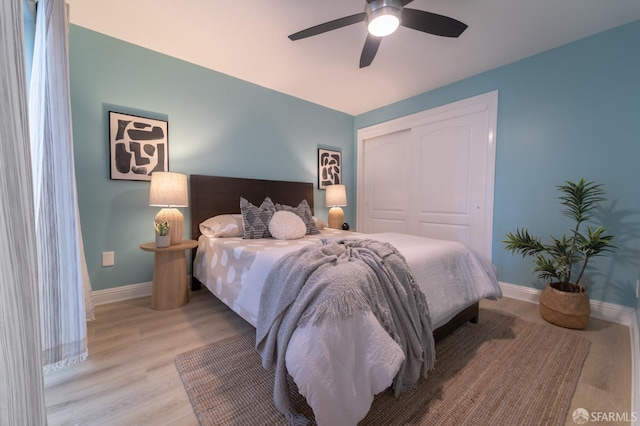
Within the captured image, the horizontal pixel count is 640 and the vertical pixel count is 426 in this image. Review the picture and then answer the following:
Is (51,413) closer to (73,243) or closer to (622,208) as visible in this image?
(73,243)

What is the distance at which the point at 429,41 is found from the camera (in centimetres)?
232

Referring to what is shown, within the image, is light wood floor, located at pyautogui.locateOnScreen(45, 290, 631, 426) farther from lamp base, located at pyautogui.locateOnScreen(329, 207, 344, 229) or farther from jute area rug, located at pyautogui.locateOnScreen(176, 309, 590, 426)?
lamp base, located at pyautogui.locateOnScreen(329, 207, 344, 229)

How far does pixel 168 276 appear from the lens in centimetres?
224

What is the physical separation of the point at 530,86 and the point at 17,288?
3755 millimetres

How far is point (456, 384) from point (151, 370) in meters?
1.77

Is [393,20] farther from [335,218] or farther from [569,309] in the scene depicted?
[569,309]

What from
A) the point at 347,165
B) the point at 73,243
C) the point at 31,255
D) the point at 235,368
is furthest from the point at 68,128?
the point at 347,165

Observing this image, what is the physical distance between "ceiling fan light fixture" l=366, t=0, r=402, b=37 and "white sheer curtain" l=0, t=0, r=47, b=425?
1.79 m

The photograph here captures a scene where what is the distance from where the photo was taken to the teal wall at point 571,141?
2.09 meters

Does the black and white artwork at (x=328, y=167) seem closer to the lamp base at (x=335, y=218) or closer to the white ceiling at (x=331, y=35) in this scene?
the lamp base at (x=335, y=218)

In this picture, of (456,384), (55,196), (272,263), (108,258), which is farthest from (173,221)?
(456,384)

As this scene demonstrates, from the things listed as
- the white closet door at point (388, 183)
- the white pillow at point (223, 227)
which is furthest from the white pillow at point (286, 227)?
the white closet door at point (388, 183)

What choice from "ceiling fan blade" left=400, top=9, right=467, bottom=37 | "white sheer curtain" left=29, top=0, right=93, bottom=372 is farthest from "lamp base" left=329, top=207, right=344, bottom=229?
"white sheer curtain" left=29, top=0, right=93, bottom=372

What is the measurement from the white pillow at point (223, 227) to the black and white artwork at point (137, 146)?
737 mm
